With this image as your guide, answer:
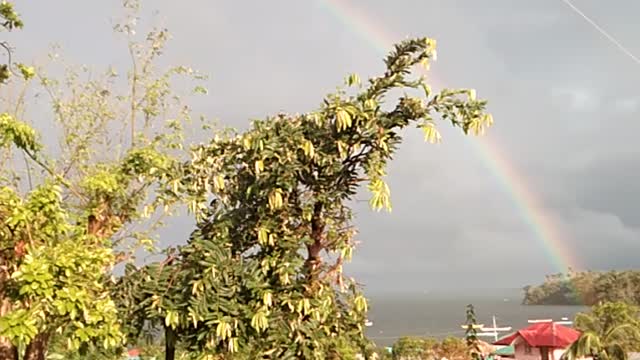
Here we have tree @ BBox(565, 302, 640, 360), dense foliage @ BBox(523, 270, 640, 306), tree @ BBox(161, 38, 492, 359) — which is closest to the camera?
tree @ BBox(161, 38, 492, 359)

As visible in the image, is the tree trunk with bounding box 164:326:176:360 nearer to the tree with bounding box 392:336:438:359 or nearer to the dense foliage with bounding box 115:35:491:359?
the dense foliage with bounding box 115:35:491:359

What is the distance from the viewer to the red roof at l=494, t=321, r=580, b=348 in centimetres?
1705

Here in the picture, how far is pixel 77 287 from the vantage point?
3.10 metres

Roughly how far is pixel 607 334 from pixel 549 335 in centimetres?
556

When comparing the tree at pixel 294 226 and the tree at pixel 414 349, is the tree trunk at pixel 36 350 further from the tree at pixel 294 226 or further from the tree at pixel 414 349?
the tree at pixel 414 349

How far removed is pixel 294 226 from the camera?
3727mm

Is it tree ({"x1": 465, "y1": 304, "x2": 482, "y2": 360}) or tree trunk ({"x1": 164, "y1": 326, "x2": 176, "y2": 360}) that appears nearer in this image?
tree trunk ({"x1": 164, "y1": 326, "x2": 176, "y2": 360})

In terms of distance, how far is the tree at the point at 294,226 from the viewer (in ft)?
11.3

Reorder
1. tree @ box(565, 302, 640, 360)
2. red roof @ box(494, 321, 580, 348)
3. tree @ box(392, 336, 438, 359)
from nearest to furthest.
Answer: tree @ box(565, 302, 640, 360)
red roof @ box(494, 321, 580, 348)
tree @ box(392, 336, 438, 359)

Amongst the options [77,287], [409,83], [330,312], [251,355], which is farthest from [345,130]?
[77,287]

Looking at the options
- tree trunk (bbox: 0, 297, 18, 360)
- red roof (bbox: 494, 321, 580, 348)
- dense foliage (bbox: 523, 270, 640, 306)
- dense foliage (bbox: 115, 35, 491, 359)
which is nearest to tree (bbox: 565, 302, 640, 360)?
red roof (bbox: 494, 321, 580, 348)

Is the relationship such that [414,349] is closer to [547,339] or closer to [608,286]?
[547,339]

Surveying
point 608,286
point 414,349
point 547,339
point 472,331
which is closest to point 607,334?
point 472,331

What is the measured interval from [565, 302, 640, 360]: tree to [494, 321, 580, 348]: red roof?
61.6 inches
